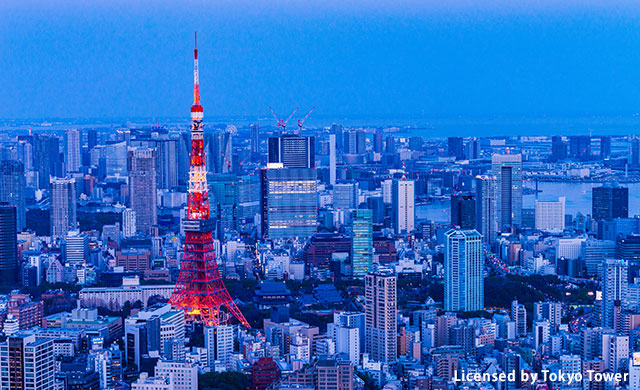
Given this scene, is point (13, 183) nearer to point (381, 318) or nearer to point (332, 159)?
point (332, 159)

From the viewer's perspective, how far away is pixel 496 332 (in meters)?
10.7

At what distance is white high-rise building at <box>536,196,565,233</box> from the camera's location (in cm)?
2066

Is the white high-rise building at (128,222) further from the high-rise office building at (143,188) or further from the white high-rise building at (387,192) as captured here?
the white high-rise building at (387,192)

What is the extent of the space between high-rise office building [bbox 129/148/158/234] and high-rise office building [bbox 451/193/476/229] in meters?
5.60

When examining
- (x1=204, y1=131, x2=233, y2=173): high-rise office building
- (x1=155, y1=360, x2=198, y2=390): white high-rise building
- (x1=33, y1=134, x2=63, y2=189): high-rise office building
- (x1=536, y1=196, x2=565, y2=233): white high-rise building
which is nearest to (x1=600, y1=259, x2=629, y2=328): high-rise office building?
(x1=155, y1=360, x2=198, y2=390): white high-rise building

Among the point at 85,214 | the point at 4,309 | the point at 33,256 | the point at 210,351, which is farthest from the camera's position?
the point at 85,214

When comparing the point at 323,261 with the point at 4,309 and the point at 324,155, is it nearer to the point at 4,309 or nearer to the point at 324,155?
the point at 4,309

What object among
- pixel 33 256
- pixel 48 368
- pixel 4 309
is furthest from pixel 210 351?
pixel 33 256

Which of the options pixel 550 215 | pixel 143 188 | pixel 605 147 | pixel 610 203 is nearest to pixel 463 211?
pixel 550 215

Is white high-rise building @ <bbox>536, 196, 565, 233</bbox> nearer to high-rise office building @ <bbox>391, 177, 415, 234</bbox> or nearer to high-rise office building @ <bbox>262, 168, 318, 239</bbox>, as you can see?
high-rise office building @ <bbox>391, 177, 415, 234</bbox>

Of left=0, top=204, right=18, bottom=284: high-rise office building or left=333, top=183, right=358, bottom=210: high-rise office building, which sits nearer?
left=0, top=204, right=18, bottom=284: high-rise office building

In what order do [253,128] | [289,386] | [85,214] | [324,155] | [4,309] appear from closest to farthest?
[289,386] < [4,309] < [85,214] < [253,128] < [324,155]

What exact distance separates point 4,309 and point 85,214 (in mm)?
10645

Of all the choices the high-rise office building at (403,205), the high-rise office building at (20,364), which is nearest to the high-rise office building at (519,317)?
the high-rise office building at (20,364)
